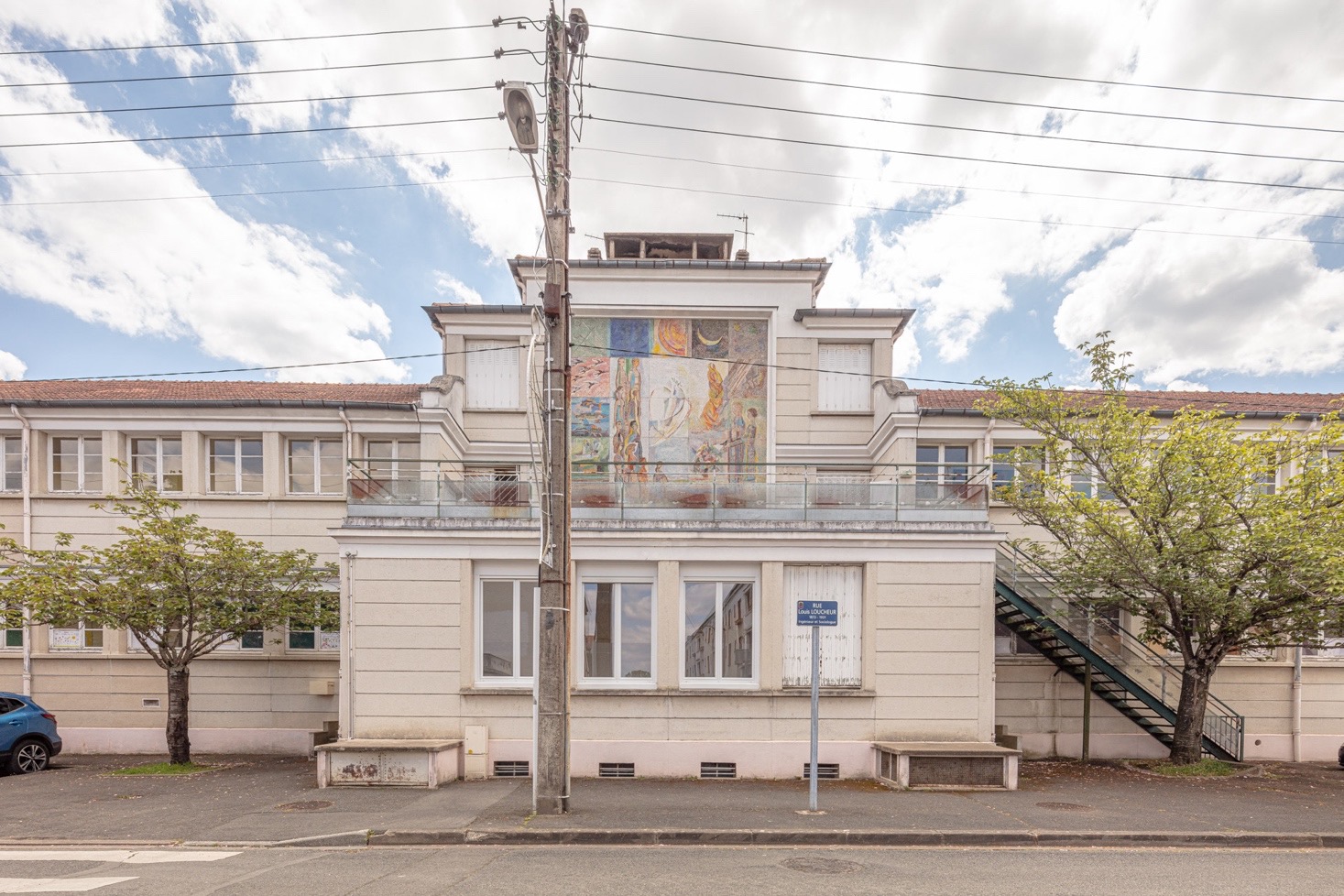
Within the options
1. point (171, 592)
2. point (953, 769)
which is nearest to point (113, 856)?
point (171, 592)

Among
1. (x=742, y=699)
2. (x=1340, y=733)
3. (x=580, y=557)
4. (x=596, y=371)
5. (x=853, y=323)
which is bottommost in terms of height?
(x=1340, y=733)

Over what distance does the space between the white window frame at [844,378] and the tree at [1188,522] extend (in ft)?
14.4

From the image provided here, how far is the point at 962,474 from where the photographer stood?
13.1 metres

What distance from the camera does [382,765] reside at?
11203mm

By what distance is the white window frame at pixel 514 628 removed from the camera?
40.9 feet

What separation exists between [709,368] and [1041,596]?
9.18m

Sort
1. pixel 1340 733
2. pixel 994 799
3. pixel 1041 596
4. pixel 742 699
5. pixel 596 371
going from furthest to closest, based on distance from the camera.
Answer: pixel 596 371, pixel 1340 733, pixel 1041 596, pixel 742 699, pixel 994 799

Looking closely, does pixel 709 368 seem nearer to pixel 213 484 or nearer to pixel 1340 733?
pixel 213 484

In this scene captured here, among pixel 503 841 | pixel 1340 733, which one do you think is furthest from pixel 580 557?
pixel 1340 733

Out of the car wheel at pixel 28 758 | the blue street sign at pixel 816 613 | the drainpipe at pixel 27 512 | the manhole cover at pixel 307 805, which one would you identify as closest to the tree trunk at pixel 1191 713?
the blue street sign at pixel 816 613

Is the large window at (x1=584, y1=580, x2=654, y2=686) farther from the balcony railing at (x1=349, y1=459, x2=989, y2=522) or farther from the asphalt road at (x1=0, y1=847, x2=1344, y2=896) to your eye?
the asphalt road at (x1=0, y1=847, x2=1344, y2=896)

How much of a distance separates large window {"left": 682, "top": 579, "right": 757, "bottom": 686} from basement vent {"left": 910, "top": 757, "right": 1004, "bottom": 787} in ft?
9.94

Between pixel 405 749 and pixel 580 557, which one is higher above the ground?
pixel 580 557

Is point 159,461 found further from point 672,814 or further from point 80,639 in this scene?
point 672,814
